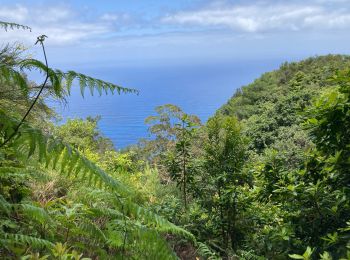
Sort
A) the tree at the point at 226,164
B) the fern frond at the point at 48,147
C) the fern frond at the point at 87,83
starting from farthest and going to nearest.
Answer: the tree at the point at 226,164
the fern frond at the point at 87,83
the fern frond at the point at 48,147

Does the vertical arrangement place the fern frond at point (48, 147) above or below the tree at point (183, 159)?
below

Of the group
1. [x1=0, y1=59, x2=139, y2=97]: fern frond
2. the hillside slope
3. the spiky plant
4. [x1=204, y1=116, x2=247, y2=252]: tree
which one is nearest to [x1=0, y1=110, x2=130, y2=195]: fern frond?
the spiky plant

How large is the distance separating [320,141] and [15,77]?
2.38 m

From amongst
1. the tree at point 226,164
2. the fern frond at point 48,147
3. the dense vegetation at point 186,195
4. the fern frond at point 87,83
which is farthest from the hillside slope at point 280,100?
the fern frond at point 48,147

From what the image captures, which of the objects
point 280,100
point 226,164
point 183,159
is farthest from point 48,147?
point 280,100

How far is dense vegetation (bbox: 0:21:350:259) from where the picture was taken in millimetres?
1854

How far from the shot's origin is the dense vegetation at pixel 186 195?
1.85 meters

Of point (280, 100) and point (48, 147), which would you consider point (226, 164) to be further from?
point (280, 100)

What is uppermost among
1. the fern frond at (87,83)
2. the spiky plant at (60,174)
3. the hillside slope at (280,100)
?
the hillside slope at (280,100)

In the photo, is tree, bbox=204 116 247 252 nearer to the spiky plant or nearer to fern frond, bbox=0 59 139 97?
the spiky plant

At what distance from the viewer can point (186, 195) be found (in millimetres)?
5367

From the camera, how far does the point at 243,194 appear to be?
4.48m

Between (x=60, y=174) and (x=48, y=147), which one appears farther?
(x=60, y=174)

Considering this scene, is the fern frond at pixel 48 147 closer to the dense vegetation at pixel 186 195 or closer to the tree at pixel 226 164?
the dense vegetation at pixel 186 195
